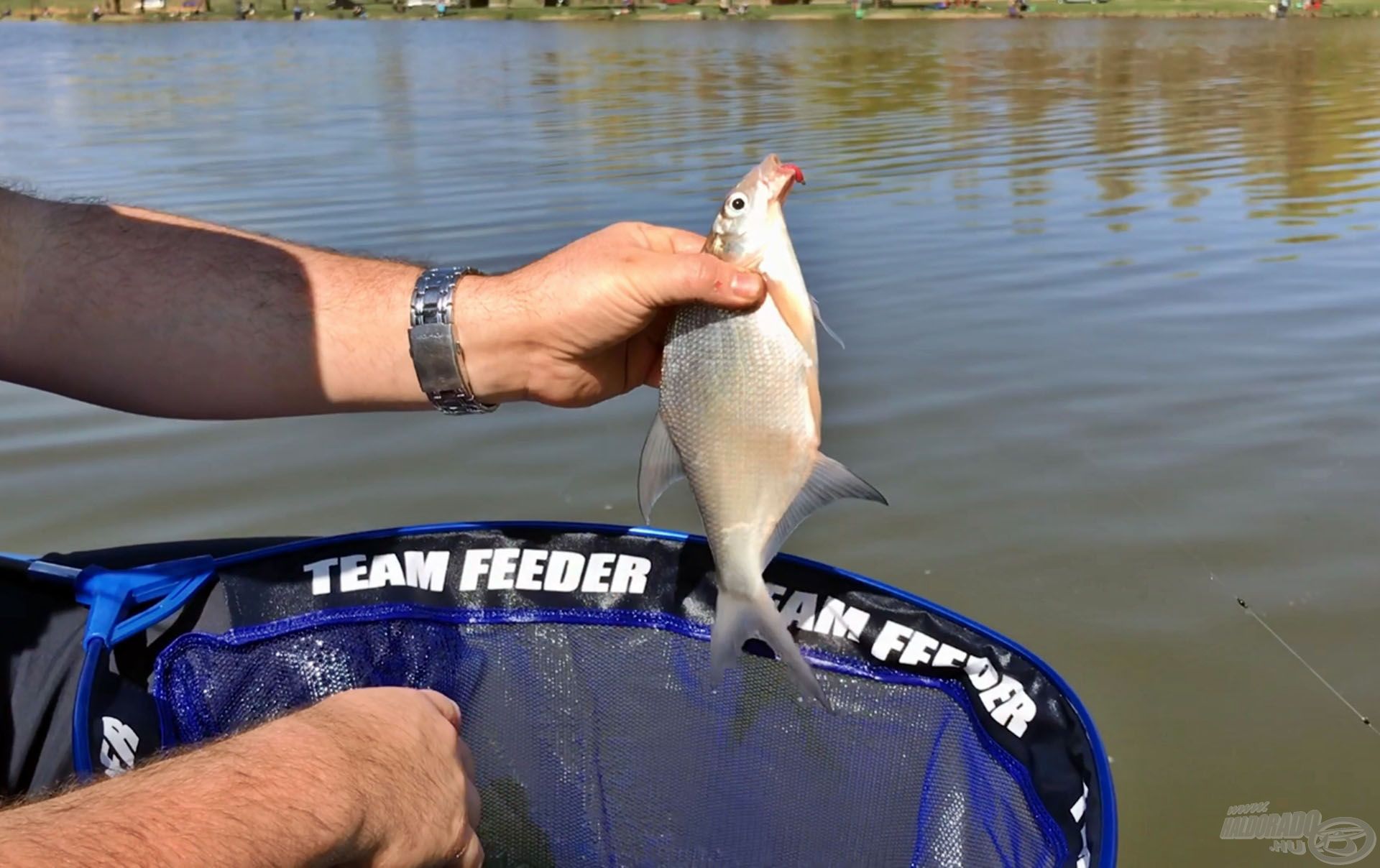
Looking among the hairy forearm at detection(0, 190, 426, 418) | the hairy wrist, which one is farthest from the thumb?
the hairy forearm at detection(0, 190, 426, 418)

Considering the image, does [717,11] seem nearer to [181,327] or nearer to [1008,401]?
[1008,401]

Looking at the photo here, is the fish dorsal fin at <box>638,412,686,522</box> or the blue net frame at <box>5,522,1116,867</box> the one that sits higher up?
the fish dorsal fin at <box>638,412,686,522</box>

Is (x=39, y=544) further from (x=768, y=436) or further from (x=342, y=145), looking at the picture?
(x=342, y=145)

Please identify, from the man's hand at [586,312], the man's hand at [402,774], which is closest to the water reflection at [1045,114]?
the man's hand at [586,312]

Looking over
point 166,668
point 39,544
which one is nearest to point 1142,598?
point 166,668

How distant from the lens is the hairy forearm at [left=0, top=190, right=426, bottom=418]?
98.1 inches

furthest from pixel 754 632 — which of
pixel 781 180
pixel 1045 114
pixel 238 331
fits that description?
pixel 1045 114

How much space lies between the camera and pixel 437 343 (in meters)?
2.46

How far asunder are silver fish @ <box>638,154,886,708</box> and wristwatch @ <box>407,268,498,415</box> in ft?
1.83

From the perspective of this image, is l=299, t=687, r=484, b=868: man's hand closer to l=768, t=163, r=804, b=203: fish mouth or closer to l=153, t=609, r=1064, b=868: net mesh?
l=153, t=609, r=1064, b=868: net mesh

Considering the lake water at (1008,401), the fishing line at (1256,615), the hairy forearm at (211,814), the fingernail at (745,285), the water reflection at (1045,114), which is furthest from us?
the water reflection at (1045,114)

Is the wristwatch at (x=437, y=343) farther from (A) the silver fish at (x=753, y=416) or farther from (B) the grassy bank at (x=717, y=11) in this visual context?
(B) the grassy bank at (x=717, y=11)

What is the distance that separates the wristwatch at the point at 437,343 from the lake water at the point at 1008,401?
6.19 feet

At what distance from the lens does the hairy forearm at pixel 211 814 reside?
1381 mm
